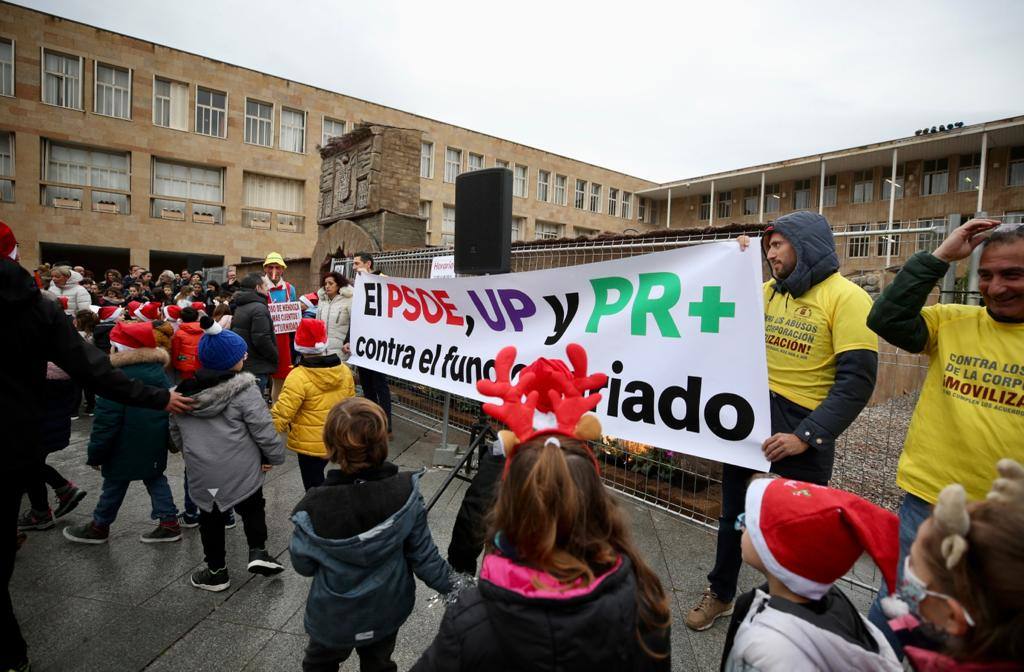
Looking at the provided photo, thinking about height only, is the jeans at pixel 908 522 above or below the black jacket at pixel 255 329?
below

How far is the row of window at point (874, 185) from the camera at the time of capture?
85.5 ft

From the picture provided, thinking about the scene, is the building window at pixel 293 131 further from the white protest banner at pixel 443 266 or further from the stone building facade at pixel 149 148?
the white protest banner at pixel 443 266

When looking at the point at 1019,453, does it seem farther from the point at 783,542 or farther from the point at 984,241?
the point at 783,542

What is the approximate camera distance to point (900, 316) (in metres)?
1.99

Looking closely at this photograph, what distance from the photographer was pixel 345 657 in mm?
1974

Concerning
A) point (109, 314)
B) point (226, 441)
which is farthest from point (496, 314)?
point (109, 314)

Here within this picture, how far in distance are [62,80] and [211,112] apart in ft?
18.9

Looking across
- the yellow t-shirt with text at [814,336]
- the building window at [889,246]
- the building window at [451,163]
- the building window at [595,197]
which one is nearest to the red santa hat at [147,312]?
the yellow t-shirt with text at [814,336]

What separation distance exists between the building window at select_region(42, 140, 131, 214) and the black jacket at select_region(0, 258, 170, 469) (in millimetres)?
27474

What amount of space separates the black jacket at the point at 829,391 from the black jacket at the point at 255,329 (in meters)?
5.21

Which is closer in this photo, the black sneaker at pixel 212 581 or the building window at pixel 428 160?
the black sneaker at pixel 212 581

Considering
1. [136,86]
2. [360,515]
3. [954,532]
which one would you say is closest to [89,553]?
[360,515]

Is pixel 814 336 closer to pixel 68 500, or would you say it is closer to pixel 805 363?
pixel 805 363

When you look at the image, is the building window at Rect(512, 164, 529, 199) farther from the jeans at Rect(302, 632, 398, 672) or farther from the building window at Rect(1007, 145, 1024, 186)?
the jeans at Rect(302, 632, 398, 672)
